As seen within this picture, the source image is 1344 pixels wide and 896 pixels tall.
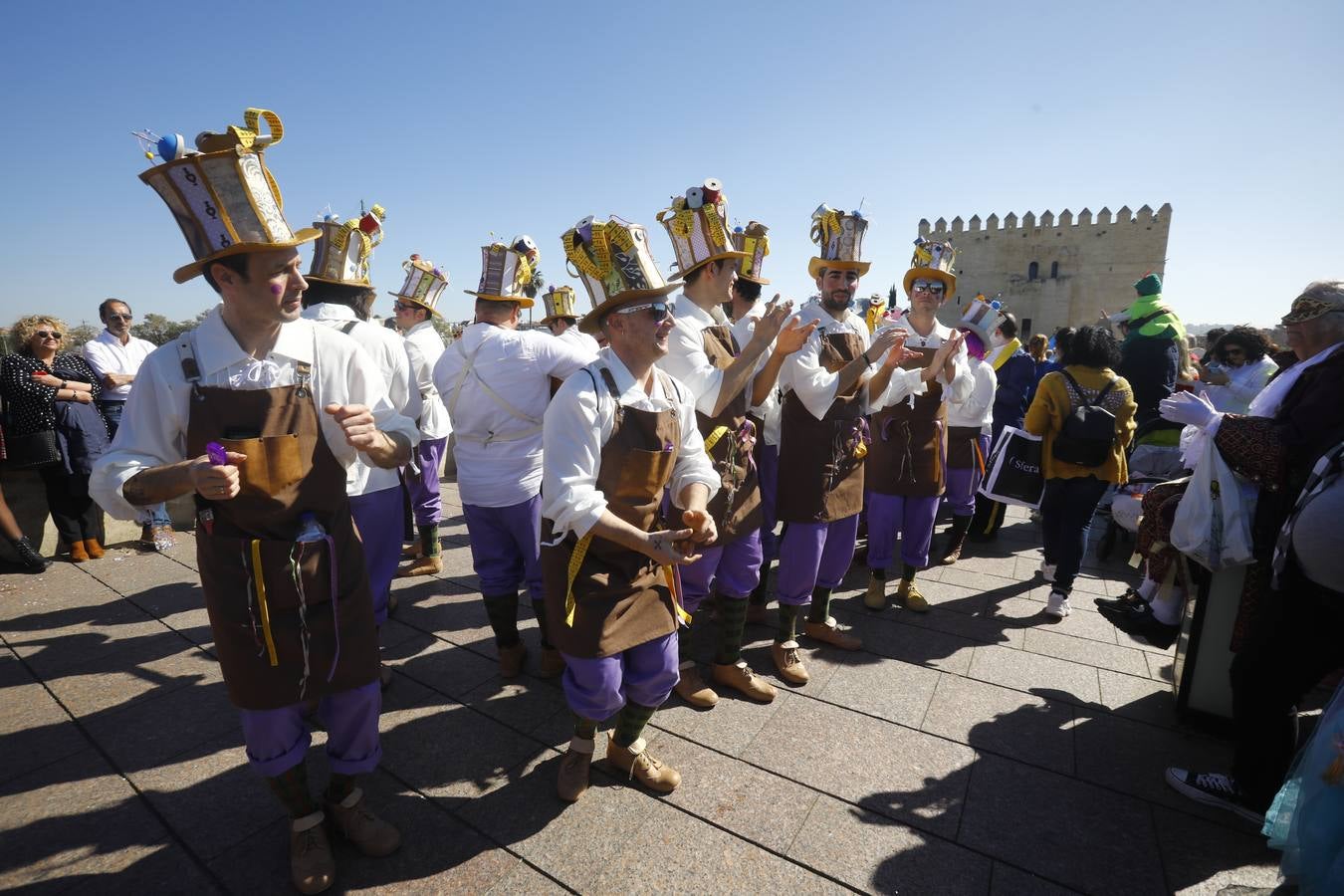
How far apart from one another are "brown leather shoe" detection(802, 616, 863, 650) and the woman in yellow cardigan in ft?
5.42

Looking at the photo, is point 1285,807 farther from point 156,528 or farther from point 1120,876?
point 156,528

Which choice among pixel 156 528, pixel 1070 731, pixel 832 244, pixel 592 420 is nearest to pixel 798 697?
pixel 1070 731

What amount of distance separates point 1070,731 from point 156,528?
A: 24.7 feet

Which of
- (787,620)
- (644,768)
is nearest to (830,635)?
(787,620)

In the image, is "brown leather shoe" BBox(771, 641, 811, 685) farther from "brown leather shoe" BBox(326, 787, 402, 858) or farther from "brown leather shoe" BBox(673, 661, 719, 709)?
"brown leather shoe" BBox(326, 787, 402, 858)

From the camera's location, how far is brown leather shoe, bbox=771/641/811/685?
11.4ft

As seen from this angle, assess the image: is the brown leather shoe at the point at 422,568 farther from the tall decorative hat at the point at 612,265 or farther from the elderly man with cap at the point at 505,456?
the tall decorative hat at the point at 612,265

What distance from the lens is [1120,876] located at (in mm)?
2213

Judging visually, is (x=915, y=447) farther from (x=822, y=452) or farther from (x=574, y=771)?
(x=574, y=771)

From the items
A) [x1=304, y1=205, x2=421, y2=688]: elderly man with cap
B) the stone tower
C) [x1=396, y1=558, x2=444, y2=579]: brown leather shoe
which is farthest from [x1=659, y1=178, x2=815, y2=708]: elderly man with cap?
the stone tower

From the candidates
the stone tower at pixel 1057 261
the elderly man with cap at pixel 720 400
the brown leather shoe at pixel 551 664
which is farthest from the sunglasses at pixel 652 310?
the stone tower at pixel 1057 261

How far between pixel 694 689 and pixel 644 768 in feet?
2.43

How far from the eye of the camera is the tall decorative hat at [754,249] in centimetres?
425

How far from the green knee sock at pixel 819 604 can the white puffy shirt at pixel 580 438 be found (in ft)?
6.89
